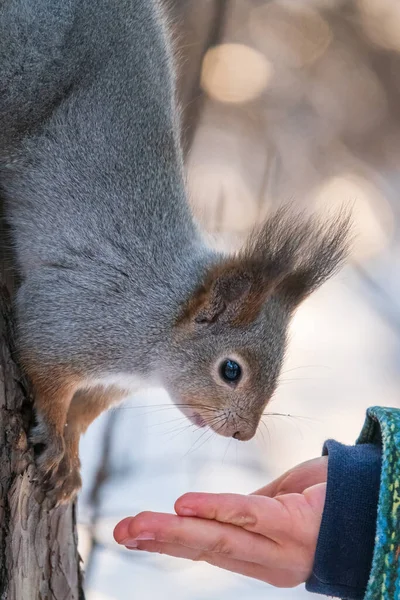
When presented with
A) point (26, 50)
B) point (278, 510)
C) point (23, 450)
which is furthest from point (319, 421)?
point (26, 50)

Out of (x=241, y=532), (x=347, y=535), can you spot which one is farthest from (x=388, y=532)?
(x=241, y=532)

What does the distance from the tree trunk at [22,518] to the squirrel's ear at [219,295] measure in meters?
0.39

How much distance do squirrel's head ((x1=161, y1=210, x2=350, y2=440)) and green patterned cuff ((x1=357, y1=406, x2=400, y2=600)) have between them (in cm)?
34

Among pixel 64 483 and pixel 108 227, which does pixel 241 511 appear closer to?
pixel 64 483

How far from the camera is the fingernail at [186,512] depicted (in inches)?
51.3

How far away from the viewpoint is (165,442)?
2316 millimetres

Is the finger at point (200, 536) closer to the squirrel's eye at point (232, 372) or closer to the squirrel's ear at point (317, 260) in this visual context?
the squirrel's eye at point (232, 372)

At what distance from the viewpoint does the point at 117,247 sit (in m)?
1.66

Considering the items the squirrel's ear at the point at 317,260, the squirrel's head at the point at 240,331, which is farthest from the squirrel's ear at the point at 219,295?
the squirrel's ear at the point at 317,260

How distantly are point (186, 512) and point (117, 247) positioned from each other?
0.59m


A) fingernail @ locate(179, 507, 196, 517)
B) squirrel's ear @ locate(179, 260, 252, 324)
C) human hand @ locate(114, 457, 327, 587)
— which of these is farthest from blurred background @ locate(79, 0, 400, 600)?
fingernail @ locate(179, 507, 196, 517)

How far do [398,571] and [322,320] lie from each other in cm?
121

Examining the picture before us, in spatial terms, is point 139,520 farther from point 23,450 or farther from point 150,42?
point 150,42

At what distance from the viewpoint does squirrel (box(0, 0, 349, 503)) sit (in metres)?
1.62
